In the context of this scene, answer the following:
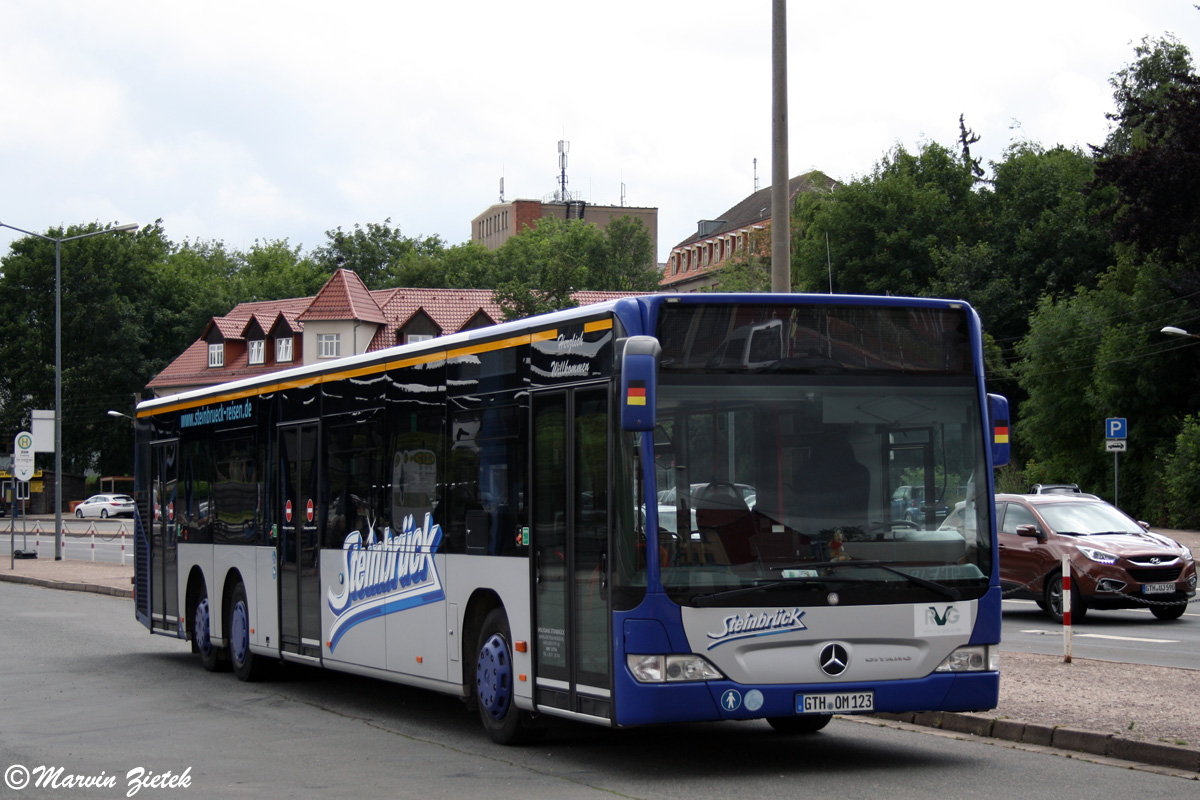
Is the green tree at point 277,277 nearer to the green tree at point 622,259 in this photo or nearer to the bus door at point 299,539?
the green tree at point 622,259

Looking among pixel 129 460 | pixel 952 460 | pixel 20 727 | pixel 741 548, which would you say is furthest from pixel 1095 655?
pixel 129 460

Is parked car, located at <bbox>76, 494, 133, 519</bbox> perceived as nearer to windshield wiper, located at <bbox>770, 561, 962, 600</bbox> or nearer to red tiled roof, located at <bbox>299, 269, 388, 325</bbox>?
red tiled roof, located at <bbox>299, 269, 388, 325</bbox>

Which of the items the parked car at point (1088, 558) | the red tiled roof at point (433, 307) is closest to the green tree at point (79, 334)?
the red tiled roof at point (433, 307)

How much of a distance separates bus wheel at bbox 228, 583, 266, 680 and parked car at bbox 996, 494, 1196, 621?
9.74 m

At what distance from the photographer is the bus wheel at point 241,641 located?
14930mm

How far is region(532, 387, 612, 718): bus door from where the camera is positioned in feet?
28.8

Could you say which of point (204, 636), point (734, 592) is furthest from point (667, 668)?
point (204, 636)

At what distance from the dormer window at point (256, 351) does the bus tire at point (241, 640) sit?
72.3 m

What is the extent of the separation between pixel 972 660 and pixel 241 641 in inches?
335

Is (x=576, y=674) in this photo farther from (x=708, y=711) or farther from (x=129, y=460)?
(x=129, y=460)

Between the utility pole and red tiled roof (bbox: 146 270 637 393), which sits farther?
red tiled roof (bbox: 146 270 637 393)

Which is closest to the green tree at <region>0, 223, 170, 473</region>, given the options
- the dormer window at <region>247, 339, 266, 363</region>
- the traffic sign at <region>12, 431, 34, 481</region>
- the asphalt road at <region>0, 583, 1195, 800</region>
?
the dormer window at <region>247, 339, 266, 363</region>

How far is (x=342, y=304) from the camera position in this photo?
81.4m

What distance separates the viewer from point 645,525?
8.43 metres
